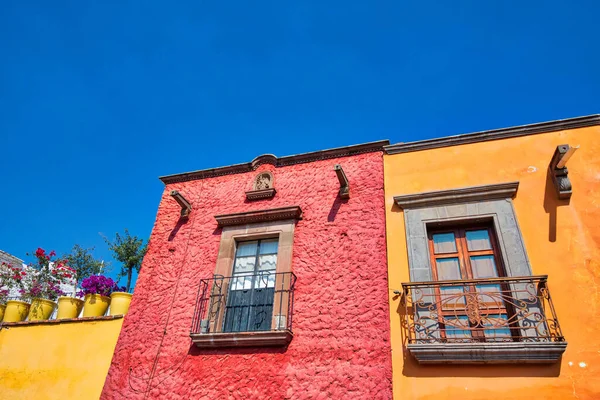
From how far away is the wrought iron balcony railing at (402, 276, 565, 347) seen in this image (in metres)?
5.53

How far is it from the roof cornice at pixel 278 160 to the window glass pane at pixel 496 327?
149 inches

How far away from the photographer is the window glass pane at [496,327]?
5535mm

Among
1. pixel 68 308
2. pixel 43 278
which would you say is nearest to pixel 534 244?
pixel 68 308

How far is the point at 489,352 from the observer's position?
17.6 ft

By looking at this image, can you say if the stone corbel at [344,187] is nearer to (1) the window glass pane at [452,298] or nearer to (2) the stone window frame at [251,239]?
(2) the stone window frame at [251,239]

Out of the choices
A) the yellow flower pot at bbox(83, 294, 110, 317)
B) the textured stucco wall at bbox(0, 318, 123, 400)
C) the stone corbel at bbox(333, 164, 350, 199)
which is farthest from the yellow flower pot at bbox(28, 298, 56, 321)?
the stone corbel at bbox(333, 164, 350, 199)

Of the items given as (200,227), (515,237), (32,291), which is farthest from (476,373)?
(32,291)

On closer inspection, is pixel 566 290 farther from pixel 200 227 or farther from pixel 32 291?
pixel 32 291

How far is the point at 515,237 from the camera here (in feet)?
20.9

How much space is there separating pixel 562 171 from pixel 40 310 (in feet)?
32.8

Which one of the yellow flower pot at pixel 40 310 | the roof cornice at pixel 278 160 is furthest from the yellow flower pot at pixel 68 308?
the roof cornice at pixel 278 160

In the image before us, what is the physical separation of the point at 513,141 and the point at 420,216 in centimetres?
221

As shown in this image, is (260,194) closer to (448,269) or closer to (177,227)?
(177,227)

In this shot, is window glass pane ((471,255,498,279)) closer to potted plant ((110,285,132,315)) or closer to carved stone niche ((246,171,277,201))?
carved stone niche ((246,171,277,201))
